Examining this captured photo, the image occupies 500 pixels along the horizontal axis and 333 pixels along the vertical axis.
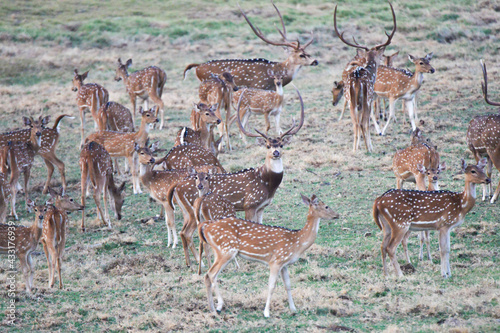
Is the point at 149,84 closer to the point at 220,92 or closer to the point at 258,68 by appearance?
the point at 220,92

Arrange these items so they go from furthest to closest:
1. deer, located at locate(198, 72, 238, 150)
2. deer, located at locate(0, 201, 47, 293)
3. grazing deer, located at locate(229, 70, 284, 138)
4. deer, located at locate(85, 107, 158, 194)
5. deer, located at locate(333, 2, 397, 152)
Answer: grazing deer, located at locate(229, 70, 284, 138) → deer, located at locate(198, 72, 238, 150) → deer, located at locate(333, 2, 397, 152) → deer, located at locate(85, 107, 158, 194) → deer, located at locate(0, 201, 47, 293)

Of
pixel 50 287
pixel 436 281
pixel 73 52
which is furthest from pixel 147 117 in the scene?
pixel 73 52

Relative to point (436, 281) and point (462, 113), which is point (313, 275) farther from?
point (462, 113)

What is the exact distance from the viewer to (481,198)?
480 inches

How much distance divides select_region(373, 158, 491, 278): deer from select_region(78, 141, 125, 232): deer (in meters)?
5.34

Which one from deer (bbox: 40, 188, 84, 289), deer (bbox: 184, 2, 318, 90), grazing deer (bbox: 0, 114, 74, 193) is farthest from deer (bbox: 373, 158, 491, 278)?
grazing deer (bbox: 0, 114, 74, 193)

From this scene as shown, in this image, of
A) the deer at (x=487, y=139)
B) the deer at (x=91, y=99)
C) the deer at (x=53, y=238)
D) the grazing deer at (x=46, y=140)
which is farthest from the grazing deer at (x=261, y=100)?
the deer at (x=53, y=238)

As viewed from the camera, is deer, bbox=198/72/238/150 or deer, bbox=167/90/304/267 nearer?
deer, bbox=167/90/304/267

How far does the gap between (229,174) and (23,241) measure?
3.20m

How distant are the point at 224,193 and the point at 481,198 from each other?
17.0 feet

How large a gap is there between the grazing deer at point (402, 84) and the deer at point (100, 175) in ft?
22.4

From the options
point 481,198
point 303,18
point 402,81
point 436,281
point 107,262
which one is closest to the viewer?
point 436,281

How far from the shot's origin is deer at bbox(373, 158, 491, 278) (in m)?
8.84

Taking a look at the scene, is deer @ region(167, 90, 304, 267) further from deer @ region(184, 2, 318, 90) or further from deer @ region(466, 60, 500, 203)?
deer @ region(184, 2, 318, 90)
